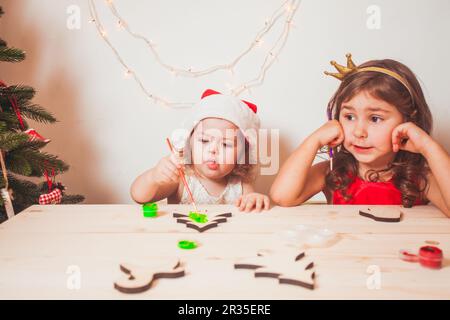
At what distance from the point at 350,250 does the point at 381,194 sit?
1.79ft

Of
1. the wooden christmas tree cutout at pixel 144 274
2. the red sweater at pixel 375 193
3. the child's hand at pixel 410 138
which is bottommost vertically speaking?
the red sweater at pixel 375 193

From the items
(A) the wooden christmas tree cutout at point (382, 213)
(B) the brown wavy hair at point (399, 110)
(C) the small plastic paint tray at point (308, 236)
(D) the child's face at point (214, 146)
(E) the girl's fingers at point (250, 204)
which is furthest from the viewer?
(D) the child's face at point (214, 146)

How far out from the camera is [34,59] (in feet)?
5.13

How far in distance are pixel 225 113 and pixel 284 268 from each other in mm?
690

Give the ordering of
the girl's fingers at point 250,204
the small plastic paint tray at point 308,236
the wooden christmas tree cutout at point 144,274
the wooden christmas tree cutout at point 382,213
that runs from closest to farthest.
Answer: the wooden christmas tree cutout at point 144,274
the small plastic paint tray at point 308,236
the wooden christmas tree cutout at point 382,213
the girl's fingers at point 250,204

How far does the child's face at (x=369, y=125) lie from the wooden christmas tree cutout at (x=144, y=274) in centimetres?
70

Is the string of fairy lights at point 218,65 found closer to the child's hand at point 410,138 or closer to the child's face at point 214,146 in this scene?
the child's face at point 214,146

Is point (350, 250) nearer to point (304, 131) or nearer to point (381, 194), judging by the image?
point (381, 194)

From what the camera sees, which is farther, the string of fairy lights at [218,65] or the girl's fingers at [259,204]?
the string of fairy lights at [218,65]

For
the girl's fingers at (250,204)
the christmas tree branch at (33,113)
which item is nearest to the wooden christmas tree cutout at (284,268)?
the girl's fingers at (250,204)

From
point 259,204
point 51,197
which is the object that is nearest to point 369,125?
point 259,204

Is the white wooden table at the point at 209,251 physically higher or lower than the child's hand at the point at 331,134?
lower

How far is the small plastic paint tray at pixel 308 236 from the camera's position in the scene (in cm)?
78

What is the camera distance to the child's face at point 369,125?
3.68ft
